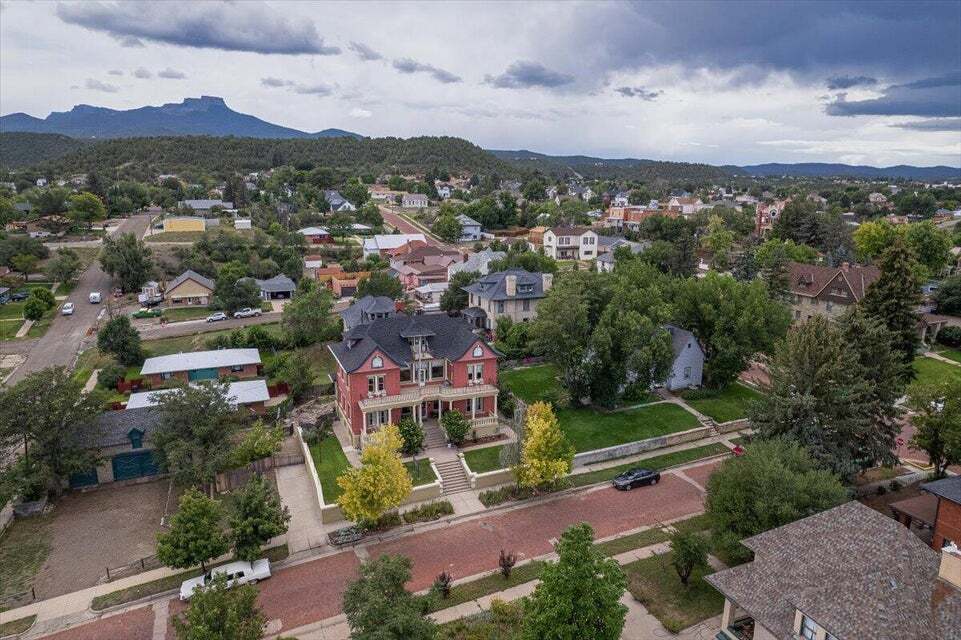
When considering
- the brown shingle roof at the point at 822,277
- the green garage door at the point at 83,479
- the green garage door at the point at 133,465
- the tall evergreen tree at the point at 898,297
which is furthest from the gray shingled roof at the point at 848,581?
the brown shingle roof at the point at 822,277

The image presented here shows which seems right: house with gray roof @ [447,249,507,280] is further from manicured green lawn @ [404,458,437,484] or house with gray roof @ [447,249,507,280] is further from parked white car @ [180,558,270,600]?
parked white car @ [180,558,270,600]

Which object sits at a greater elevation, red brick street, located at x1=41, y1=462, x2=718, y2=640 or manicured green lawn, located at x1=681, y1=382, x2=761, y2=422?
manicured green lawn, located at x1=681, y1=382, x2=761, y2=422

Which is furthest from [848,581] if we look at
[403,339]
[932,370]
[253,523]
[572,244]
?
[572,244]

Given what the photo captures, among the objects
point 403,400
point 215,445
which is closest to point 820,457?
point 403,400

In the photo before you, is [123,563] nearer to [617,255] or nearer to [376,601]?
[376,601]

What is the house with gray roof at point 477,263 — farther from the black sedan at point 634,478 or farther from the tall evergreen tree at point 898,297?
the black sedan at point 634,478

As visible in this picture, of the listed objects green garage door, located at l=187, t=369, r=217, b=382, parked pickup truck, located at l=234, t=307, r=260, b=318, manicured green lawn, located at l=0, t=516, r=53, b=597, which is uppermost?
parked pickup truck, located at l=234, t=307, r=260, b=318

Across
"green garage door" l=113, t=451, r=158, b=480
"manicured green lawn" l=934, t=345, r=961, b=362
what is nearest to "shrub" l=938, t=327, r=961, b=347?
"manicured green lawn" l=934, t=345, r=961, b=362

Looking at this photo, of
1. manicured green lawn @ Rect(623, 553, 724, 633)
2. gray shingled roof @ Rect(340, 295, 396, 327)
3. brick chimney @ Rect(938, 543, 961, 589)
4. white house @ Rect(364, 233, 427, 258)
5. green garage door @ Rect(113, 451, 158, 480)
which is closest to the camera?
brick chimney @ Rect(938, 543, 961, 589)
